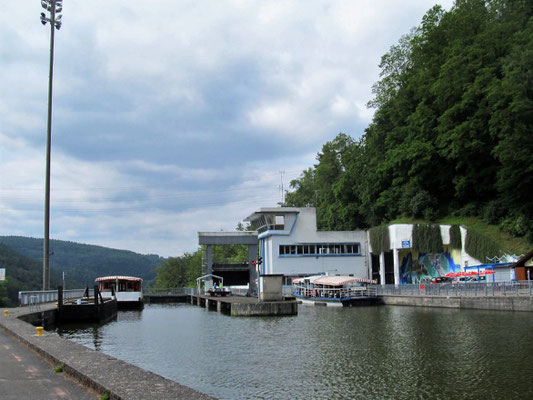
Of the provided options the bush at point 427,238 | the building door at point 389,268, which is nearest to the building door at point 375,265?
the building door at point 389,268

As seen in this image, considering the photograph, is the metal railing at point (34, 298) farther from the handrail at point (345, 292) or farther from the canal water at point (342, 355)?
the handrail at point (345, 292)

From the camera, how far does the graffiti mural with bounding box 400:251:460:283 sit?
51.8m

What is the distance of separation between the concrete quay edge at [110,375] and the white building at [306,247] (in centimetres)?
4829

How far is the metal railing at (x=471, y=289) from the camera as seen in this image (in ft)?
107

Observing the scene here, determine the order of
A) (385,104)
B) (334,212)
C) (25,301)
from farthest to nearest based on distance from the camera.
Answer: (334,212) < (385,104) < (25,301)

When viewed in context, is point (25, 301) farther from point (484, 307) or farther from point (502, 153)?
point (502, 153)

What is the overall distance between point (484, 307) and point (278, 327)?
564 inches

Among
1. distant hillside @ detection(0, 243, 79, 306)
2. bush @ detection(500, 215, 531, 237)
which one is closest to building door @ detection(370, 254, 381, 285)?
bush @ detection(500, 215, 531, 237)

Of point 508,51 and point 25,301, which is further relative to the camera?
point 508,51

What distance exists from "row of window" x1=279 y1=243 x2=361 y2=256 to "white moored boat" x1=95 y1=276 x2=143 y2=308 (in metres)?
19.4

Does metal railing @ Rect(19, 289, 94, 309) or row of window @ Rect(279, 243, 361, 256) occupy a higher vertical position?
row of window @ Rect(279, 243, 361, 256)

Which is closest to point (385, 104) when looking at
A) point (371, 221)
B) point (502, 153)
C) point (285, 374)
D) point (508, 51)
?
point (371, 221)

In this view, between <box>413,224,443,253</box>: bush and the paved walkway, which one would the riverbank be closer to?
<box>413,224,443,253</box>: bush

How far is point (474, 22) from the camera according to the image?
54344mm
